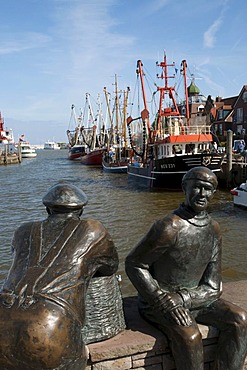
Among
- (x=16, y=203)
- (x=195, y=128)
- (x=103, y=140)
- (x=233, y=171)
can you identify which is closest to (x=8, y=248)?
→ (x=16, y=203)

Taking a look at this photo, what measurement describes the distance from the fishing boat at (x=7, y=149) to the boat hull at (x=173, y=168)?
36.4m

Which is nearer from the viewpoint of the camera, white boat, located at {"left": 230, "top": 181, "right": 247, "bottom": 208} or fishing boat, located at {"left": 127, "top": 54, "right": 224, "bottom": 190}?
white boat, located at {"left": 230, "top": 181, "right": 247, "bottom": 208}

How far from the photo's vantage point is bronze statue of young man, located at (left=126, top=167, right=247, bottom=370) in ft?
8.89

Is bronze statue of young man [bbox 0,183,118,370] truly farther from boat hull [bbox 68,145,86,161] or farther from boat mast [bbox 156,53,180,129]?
boat hull [bbox 68,145,86,161]

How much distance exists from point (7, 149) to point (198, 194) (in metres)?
63.4

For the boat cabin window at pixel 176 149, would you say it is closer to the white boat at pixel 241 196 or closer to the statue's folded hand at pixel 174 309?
the white boat at pixel 241 196

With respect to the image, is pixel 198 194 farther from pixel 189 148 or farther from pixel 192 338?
pixel 189 148

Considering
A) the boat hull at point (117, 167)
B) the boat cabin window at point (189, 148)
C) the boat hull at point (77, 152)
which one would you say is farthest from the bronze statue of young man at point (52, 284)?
the boat hull at point (77, 152)

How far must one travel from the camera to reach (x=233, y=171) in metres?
22.6

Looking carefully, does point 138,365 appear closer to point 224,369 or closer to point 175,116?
point 224,369

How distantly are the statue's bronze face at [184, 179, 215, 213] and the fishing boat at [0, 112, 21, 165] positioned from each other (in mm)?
55994

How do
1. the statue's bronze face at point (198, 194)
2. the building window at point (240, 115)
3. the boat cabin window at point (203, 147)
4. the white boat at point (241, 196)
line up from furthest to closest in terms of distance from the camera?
the building window at point (240, 115), the boat cabin window at point (203, 147), the white boat at point (241, 196), the statue's bronze face at point (198, 194)

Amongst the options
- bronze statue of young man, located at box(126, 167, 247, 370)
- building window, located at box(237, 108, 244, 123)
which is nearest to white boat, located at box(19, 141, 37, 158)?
building window, located at box(237, 108, 244, 123)

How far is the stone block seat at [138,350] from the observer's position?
272cm
